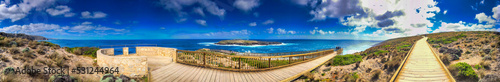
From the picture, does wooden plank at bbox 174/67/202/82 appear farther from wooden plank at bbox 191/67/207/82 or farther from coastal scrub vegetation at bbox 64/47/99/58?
coastal scrub vegetation at bbox 64/47/99/58

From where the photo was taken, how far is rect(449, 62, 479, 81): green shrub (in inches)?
176

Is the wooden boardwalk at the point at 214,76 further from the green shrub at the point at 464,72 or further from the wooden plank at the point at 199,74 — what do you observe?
the green shrub at the point at 464,72

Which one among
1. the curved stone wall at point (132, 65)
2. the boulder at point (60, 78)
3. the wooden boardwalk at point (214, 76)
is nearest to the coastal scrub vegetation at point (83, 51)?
the curved stone wall at point (132, 65)

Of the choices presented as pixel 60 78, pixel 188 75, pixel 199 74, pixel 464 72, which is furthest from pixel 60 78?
pixel 464 72

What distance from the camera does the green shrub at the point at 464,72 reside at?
4465 mm

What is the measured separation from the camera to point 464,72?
4.66 metres

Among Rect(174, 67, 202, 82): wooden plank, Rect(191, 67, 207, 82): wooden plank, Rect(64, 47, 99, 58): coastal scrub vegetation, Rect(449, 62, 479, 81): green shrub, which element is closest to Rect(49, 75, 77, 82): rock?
Rect(174, 67, 202, 82): wooden plank

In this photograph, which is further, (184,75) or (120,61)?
(120,61)

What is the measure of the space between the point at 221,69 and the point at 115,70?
4.65m

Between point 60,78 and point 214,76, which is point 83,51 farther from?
point 214,76

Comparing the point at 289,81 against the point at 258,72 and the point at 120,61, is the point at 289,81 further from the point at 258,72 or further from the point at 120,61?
the point at 120,61

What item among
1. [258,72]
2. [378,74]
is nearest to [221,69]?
[258,72]

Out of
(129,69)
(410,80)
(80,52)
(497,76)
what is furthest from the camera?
(80,52)

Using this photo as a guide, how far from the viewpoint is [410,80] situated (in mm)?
4754
